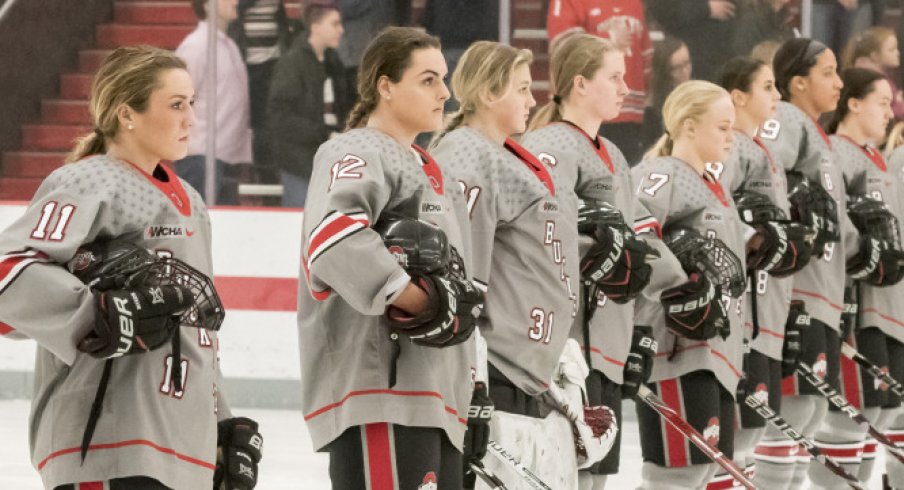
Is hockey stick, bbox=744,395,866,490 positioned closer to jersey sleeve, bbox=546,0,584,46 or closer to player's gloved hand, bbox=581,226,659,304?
player's gloved hand, bbox=581,226,659,304

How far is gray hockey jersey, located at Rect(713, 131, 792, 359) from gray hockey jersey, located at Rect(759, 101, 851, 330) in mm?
254

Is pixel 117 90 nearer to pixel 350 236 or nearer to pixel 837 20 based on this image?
pixel 350 236

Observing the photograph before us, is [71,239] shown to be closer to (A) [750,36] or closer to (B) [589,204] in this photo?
(B) [589,204]

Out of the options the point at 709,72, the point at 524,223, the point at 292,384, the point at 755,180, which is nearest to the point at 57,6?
the point at 292,384

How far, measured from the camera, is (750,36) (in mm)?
6664

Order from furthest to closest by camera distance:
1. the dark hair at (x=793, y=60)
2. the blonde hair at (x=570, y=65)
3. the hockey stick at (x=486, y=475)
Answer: the dark hair at (x=793, y=60), the blonde hair at (x=570, y=65), the hockey stick at (x=486, y=475)

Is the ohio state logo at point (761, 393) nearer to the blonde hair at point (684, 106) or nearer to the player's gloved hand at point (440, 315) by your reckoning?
the blonde hair at point (684, 106)

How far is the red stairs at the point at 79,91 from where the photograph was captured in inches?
282

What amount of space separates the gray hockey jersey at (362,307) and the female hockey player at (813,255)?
7.35 ft

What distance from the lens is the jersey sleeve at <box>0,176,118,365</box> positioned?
98.3 inches

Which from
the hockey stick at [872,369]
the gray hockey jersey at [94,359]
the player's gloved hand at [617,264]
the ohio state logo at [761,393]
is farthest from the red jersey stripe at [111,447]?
the hockey stick at [872,369]

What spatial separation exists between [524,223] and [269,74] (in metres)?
3.53

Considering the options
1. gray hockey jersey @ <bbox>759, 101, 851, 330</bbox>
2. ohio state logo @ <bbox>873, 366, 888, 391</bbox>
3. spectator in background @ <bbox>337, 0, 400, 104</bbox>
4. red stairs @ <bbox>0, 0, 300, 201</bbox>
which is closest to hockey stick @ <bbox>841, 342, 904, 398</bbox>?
ohio state logo @ <bbox>873, 366, 888, 391</bbox>

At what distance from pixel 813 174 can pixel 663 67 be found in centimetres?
159
